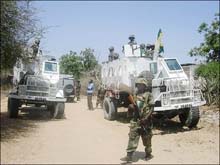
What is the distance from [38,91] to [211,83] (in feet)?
24.6

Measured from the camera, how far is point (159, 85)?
42.6 ft

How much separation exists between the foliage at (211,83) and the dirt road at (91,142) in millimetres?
3539

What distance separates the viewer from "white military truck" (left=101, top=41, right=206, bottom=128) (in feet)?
41.1

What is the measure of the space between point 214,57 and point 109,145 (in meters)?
17.5

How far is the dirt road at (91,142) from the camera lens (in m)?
8.45

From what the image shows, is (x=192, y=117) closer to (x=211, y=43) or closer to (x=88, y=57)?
(x=211, y=43)

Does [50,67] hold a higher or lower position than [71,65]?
lower

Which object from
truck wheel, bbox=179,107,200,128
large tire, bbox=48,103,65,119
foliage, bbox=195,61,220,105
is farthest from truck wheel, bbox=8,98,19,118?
foliage, bbox=195,61,220,105

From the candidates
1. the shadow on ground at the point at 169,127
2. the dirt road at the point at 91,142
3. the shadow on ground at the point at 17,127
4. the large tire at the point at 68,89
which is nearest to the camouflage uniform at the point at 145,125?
the dirt road at the point at 91,142

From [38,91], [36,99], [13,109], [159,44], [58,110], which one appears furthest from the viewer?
[58,110]

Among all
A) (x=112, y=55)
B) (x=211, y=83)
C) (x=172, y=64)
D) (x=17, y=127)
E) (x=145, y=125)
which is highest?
(x=112, y=55)

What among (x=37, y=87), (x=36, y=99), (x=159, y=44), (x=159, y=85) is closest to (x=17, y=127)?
(x=36, y=99)

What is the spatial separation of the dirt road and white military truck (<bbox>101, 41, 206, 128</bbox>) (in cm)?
64

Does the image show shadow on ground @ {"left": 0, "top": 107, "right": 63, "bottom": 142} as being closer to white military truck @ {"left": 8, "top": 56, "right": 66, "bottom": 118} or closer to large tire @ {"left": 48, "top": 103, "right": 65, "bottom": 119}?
large tire @ {"left": 48, "top": 103, "right": 65, "bottom": 119}
